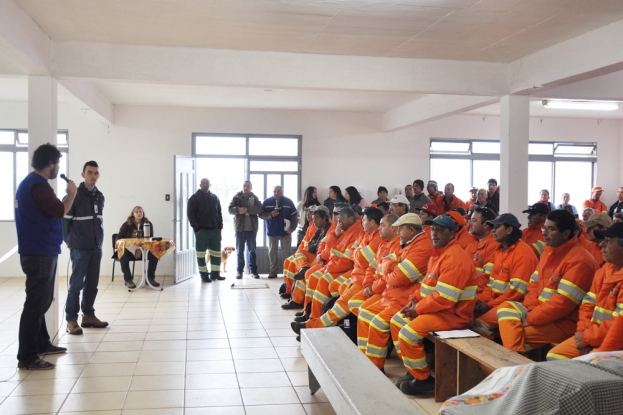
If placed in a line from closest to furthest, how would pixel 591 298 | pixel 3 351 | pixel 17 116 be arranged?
1. pixel 591 298
2. pixel 3 351
3. pixel 17 116

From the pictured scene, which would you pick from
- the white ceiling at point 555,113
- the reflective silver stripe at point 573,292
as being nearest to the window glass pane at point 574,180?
the white ceiling at point 555,113

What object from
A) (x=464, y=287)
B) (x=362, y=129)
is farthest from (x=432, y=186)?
(x=464, y=287)

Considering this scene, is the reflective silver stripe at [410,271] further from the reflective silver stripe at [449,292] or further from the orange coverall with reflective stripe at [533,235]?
the orange coverall with reflective stripe at [533,235]

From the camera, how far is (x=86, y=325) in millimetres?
6172

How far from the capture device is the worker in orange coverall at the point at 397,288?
14.1 feet

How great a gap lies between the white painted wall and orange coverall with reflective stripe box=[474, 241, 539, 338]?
6844mm

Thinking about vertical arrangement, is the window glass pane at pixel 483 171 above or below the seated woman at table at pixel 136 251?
above

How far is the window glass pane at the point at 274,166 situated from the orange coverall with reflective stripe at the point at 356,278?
5.76 metres

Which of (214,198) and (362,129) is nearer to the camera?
(214,198)

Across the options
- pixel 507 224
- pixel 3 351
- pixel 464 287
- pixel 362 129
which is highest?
pixel 362 129

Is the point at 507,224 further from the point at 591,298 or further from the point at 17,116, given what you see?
the point at 17,116

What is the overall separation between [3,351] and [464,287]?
401 centimetres

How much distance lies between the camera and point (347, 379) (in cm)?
313

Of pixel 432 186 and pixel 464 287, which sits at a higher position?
pixel 432 186
